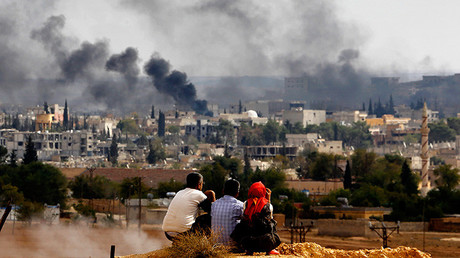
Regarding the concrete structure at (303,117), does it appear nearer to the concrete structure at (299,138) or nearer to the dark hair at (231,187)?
the concrete structure at (299,138)

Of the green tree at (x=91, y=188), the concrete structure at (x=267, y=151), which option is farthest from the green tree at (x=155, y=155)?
the green tree at (x=91, y=188)

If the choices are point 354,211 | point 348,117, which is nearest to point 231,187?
point 354,211

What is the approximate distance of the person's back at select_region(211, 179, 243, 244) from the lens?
8.71 meters

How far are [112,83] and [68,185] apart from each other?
114 metres

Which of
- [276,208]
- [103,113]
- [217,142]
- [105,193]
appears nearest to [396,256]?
[276,208]

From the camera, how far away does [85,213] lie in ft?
126

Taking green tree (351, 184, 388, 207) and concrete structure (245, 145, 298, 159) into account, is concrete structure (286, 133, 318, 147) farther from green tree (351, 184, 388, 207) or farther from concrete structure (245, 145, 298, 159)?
green tree (351, 184, 388, 207)

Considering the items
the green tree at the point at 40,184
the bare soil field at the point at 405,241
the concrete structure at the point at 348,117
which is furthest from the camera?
the concrete structure at the point at 348,117

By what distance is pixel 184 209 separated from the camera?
891 cm

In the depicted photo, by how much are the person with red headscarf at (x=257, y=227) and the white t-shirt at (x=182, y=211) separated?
0.39 m

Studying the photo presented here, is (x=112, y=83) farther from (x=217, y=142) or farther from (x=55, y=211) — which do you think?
Answer: (x=55, y=211)

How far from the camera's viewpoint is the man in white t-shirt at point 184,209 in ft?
29.1

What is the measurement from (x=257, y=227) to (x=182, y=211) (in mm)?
676

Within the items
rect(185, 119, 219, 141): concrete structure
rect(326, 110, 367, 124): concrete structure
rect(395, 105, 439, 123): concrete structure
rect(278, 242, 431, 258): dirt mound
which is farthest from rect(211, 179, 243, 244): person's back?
rect(395, 105, 439, 123): concrete structure
